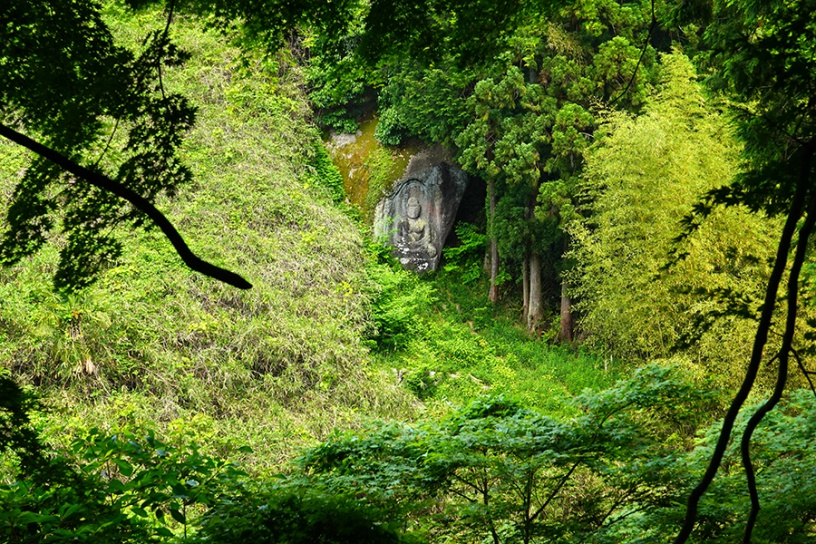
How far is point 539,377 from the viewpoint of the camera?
12953 millimetres

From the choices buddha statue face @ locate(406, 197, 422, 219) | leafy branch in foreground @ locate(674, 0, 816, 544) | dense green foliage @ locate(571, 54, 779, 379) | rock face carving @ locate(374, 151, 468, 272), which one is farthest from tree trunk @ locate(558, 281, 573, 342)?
leafy branch in foreground @ locate(674, 0, 816, 544)

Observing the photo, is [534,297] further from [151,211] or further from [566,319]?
[151,211]

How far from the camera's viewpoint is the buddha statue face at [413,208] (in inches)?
654

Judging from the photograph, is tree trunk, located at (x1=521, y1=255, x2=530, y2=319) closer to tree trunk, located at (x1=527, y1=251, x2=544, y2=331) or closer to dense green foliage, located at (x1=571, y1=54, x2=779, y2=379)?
tree trunk, located at (x1=527, y1=251, x2=544, y2=331)

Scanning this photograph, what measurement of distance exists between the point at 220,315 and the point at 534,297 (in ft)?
25.2

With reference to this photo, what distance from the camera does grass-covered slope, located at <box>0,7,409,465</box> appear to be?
7.40 metres

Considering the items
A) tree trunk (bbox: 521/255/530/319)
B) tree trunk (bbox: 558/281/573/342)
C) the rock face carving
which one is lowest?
tree trunk (bbox: 558/281/573/342)

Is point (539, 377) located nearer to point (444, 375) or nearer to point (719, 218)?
point (444, 375)

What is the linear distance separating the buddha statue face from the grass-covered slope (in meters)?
2.84

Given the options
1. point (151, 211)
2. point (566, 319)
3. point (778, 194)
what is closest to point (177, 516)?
point (151, 211)

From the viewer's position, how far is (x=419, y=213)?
16.6 meters

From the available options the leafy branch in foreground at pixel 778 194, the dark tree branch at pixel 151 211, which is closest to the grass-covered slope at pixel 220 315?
the dark tree branch at pixel 151 211

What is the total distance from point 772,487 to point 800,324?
4501 millimetres

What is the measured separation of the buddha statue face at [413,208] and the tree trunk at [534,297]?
9.78 ft
